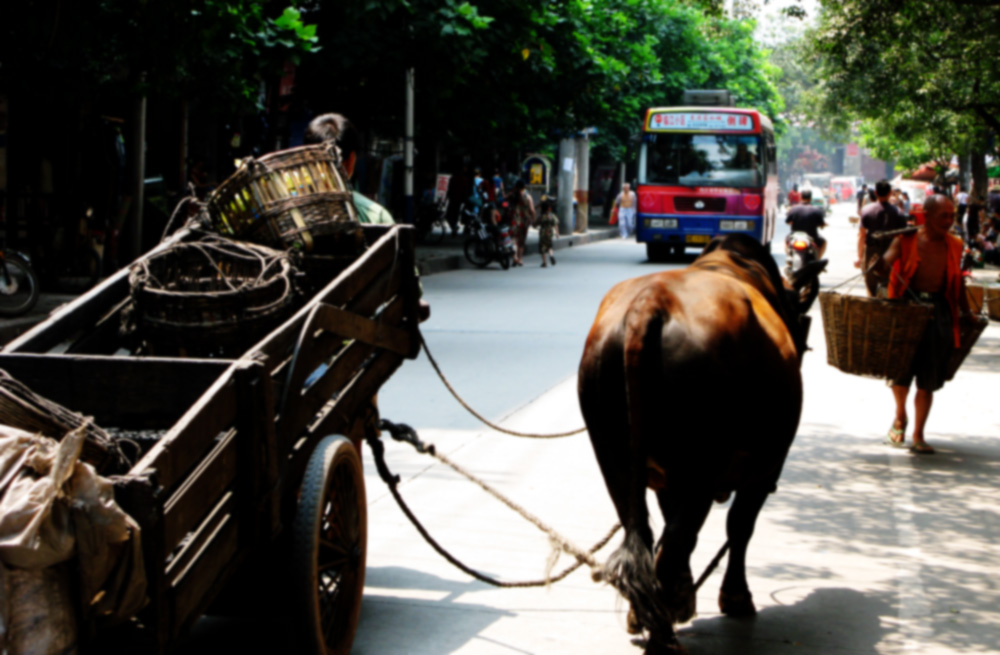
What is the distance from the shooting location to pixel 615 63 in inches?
975

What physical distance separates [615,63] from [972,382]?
15.4 meters

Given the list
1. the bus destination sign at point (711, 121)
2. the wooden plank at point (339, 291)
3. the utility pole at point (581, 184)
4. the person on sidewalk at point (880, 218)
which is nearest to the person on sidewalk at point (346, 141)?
the wooden plank at point (339, 291)

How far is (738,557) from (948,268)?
3.89 m

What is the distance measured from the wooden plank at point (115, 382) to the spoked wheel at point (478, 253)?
19311mm

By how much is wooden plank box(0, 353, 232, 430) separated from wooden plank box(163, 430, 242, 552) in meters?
0.31

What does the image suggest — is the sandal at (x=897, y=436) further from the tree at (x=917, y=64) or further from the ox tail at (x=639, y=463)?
the tree at (x=917, y=64)

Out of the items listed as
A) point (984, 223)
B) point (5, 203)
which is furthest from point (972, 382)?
point (984, 223)

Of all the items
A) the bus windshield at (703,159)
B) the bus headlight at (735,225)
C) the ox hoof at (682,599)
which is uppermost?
the bus windshield at (703,159)

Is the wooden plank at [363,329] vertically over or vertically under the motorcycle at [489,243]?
over

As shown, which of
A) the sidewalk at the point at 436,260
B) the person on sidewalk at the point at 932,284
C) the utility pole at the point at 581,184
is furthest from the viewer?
the utility pole at the point at 581,184

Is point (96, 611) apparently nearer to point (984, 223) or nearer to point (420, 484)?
point (420, 484)

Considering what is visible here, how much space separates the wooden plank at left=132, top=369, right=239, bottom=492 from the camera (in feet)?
8.93

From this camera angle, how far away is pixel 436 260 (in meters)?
21.8

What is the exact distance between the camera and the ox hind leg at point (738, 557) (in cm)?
443
